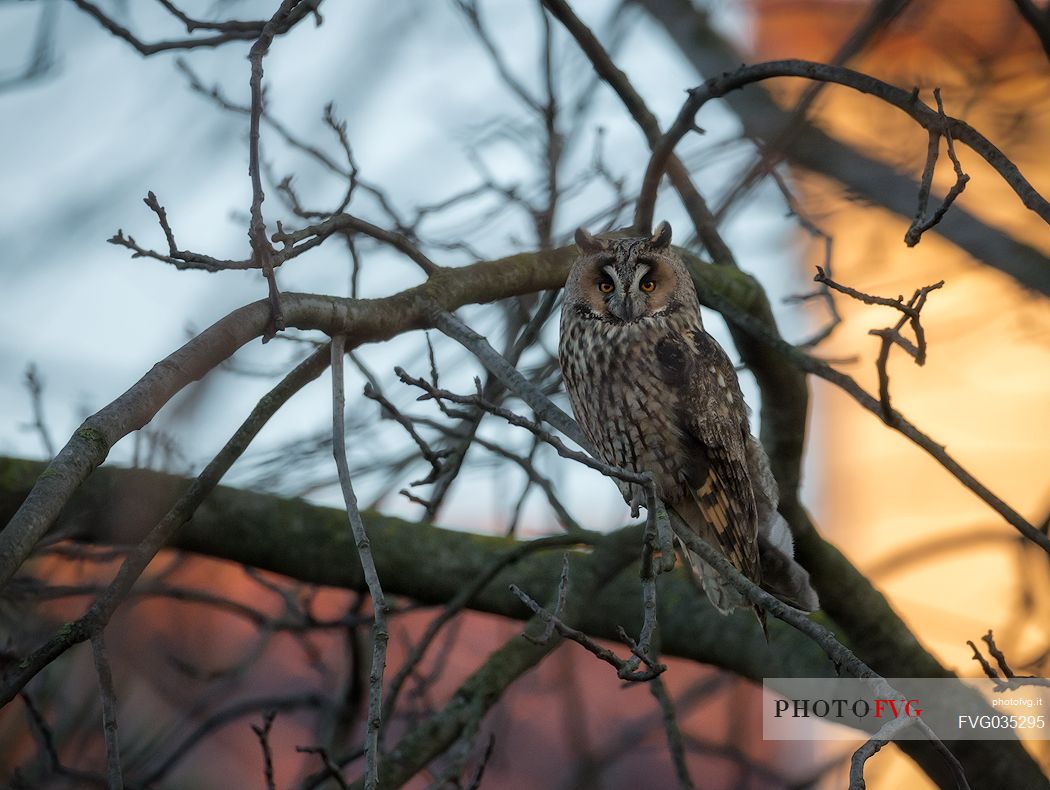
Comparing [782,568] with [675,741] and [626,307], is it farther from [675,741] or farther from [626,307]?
[626,307]

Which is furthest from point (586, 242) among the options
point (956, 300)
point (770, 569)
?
point (956, 300)

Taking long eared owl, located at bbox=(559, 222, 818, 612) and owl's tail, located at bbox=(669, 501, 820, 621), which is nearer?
long eared owl, located at bbox=(559, 222, 818, 612)

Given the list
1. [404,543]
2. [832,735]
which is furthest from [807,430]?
[832,735]

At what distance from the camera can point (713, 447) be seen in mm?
2703

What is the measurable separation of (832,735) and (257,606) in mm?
2532

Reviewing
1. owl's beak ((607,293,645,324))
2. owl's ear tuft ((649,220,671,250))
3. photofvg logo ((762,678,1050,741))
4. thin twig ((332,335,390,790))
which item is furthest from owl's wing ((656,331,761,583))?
thin twig ((332,335,390,790))

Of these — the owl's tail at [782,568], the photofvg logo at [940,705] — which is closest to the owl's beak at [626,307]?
the owl's tail at [782,568]

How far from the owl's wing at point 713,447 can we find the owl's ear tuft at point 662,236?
0.25 meters

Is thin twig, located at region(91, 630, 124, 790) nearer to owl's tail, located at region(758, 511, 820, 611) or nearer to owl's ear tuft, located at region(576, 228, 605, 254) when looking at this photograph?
owl's ear tuft, located at region(576, 228, 605, 254)

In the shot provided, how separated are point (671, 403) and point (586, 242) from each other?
49 cm

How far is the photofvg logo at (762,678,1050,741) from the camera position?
9.67 feet

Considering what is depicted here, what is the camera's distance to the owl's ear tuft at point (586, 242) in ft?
9.20

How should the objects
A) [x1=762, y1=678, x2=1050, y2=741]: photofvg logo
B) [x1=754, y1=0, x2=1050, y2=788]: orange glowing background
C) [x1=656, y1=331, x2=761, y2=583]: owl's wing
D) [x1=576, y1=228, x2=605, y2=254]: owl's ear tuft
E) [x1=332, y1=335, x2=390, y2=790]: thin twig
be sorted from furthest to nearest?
[x1=754, y1=0, x2=1050, y2=788]: orange glowing background → [x1=762, y1=678, x2=1050, y2=741]: photofvg logo → [x1=576, y1=228, x2=605, y2=254]: owl's ear tuft → [x1=656, y1=331, x2=761, y2=583]: owl's wing → [x1=332, y1=335, x2=390, y2=790]: thin twig

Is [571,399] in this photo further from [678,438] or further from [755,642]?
[755,642]
